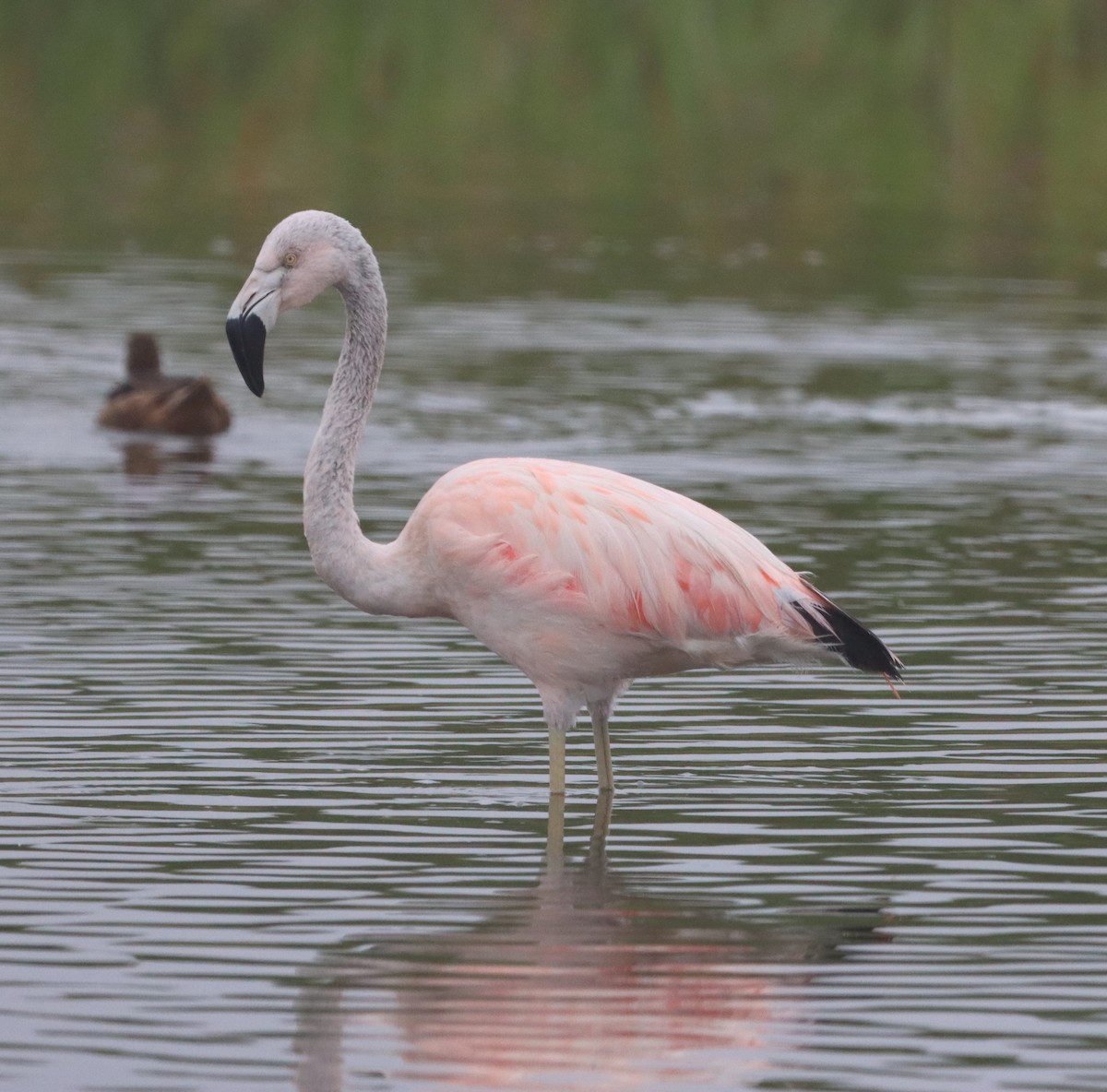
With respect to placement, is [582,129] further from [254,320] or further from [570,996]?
[570,996]

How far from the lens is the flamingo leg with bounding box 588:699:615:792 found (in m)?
9.07

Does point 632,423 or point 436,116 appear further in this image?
point 436,116

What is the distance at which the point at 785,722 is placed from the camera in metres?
10.2

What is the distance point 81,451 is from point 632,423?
3.99 metres

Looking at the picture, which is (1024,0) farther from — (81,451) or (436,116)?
(81,451)

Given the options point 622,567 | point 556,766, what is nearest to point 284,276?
point 622,567

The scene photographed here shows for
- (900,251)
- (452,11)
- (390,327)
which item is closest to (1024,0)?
(452,11)

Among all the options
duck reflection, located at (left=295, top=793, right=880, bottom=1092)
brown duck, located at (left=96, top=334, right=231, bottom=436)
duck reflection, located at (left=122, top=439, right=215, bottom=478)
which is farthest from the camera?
brown duck, located at (left=96, top=334, right=231, bottom=436)

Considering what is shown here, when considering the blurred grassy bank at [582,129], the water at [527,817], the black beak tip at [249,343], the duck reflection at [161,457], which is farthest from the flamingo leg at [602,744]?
the blurred grassy bank at [582,129]

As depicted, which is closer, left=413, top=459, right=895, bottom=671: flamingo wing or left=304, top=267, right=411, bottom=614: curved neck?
left=413, top=459, right=895, bottom=671: flamingo wing

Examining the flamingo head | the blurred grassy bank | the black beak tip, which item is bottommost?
the blurred grassy bank

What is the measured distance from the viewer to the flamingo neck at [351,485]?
905 cm

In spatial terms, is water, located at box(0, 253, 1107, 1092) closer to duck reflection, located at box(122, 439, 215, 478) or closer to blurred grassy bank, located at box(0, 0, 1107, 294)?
duck reflection, located at box(122, 439, 215, 478)

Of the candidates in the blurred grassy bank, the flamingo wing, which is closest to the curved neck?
the flamingo wing
